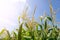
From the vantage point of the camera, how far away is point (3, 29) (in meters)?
3.44

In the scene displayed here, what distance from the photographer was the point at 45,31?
342 centimetres

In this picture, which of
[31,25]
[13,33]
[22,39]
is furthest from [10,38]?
[31,25]

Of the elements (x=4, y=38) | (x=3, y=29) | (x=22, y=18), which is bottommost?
(x=4, y=38)

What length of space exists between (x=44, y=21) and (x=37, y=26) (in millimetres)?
189

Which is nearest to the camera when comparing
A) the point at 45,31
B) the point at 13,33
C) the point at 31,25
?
the point at 31,25

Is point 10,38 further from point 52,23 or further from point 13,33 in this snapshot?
point 52,23

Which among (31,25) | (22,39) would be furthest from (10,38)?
(31,25)

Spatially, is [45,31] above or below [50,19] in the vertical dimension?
below

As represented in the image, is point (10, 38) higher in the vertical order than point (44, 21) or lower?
lower

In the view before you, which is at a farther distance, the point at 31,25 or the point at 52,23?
the point at 52,23

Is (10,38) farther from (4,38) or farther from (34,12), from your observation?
(34,12)

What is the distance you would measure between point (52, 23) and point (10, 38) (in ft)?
3.20

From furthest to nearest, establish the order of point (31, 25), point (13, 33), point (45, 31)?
point (13, 33), point (45, 31), point (31, 25)

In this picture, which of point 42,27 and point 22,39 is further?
point 42,27
